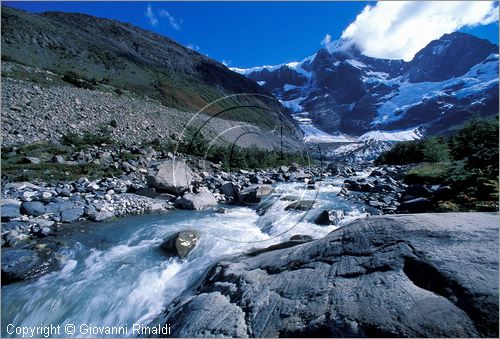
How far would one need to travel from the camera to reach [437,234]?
331 cm

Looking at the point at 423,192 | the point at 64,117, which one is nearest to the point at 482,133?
the point at 423,192

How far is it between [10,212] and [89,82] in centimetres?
2957

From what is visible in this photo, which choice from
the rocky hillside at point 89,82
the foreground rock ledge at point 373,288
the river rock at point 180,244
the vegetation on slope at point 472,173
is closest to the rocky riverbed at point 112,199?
the vegetation on slope at point 472,173

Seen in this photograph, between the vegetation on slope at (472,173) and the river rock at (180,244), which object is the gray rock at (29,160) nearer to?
the river rock at (180,244)

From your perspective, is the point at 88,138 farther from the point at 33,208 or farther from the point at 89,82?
the point at 89,82

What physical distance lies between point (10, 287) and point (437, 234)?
757cm

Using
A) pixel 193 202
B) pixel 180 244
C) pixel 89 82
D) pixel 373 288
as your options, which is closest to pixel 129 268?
pixel 180 244

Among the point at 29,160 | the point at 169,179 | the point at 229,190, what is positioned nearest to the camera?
the point at 169,179

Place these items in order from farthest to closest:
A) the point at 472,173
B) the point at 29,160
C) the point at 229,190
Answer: the point at 229,190 < the point at 29,160 < the point at 472,173

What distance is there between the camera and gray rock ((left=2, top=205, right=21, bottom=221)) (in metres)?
8.07

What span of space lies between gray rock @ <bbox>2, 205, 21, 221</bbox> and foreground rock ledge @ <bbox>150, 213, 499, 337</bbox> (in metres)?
7.18

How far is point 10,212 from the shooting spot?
27.1 feet

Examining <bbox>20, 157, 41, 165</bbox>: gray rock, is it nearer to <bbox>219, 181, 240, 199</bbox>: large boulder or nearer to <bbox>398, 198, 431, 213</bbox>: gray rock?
<bbox>219, 181, 240, 199</bbox>: large boulder

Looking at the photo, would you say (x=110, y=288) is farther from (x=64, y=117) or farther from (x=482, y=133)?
(x=64, y=117)
